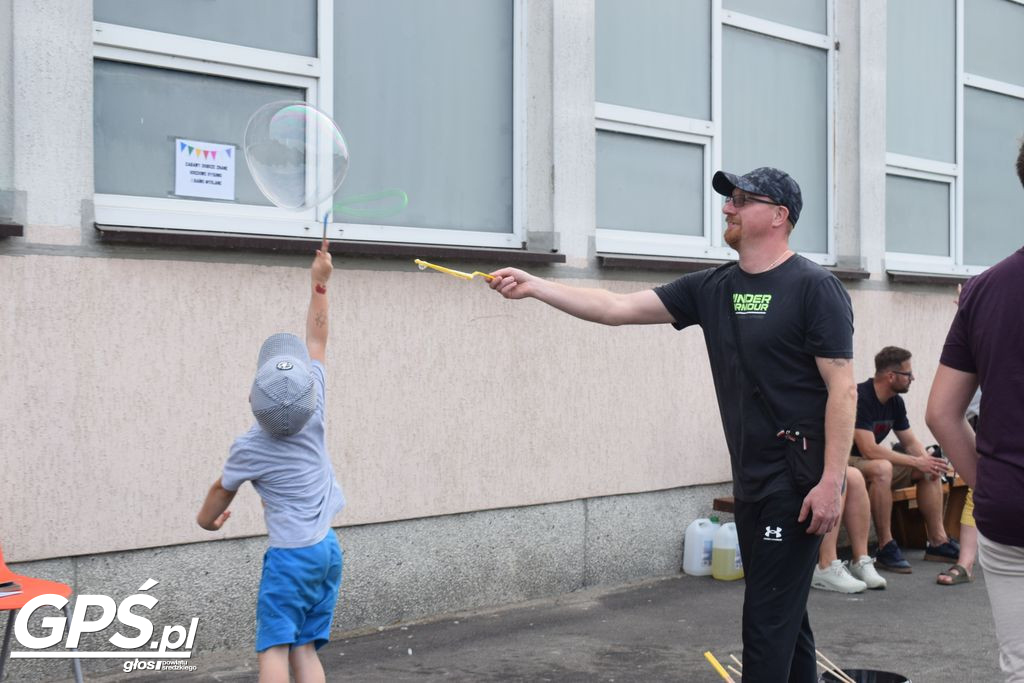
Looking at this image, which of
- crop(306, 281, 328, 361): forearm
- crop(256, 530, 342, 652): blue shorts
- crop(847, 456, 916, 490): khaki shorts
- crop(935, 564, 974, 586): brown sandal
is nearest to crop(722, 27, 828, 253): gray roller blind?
Answer: crop(847, 456, 916, 490): khaki shorts

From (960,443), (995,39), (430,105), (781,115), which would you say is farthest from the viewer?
(995,39)

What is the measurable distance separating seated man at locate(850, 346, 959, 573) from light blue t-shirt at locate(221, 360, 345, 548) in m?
5.17

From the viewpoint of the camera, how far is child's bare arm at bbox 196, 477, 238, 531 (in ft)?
14.2

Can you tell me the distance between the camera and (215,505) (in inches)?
171

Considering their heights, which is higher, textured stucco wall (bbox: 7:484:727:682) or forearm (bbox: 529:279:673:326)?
forearm (bbox: 529:279:673:326)

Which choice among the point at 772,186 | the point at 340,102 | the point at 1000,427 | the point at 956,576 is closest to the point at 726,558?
the point at 956,576

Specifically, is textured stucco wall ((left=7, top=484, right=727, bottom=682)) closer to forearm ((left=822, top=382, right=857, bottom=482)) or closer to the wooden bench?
the wooden bench

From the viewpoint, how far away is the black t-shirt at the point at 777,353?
4289mm

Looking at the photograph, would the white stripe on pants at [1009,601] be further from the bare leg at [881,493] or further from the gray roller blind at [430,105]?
the bare leg at [881,493]

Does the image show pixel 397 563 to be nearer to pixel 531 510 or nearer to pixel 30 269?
pixel 531 510

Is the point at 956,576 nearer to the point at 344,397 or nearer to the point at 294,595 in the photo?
the point at 344,397

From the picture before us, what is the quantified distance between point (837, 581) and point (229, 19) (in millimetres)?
4937

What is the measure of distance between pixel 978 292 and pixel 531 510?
173 inches

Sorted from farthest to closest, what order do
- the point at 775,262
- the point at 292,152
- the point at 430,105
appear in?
the point at 430,105
the point at 292,152
the point at 775,262
